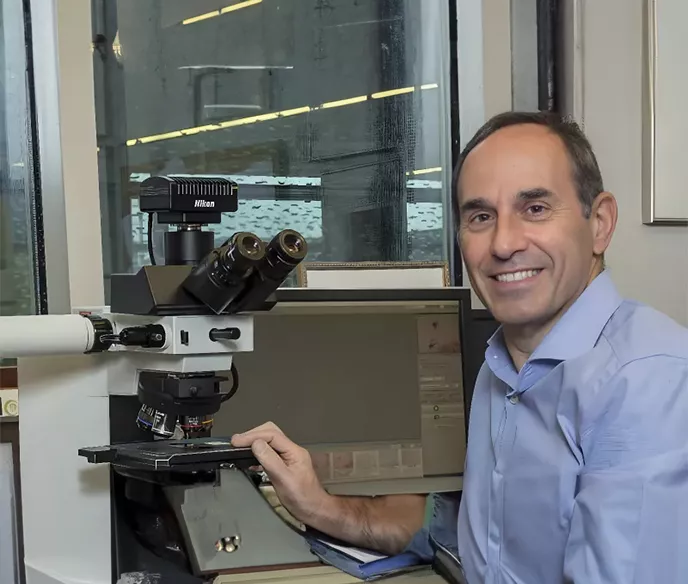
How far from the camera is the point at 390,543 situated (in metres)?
1.39

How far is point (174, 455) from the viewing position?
1103 mm

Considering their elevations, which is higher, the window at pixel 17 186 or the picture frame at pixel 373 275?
the window at pixel 17 186

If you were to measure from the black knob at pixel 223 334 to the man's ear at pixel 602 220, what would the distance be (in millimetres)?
509

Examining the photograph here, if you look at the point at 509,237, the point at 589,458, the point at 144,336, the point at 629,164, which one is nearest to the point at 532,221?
the point at 509,237

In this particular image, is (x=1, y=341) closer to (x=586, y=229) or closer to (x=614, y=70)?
(x=586, y=229)

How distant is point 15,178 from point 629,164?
139cm

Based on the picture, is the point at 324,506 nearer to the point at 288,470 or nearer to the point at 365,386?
the point at 288,470

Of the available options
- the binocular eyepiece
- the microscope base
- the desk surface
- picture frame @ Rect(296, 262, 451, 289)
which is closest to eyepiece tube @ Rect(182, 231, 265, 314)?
the binocular eyepiece

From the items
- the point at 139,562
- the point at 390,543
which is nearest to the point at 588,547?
the point at 390,543

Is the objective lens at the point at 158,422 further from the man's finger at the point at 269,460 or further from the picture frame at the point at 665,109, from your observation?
the picture frame at the point at 665,109

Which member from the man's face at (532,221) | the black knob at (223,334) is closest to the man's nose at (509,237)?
the man's face at (532,221)

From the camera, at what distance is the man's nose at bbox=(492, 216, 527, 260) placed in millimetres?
1104

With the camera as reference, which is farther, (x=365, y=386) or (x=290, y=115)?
(x=290, y=115)

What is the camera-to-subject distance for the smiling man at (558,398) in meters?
0.90
